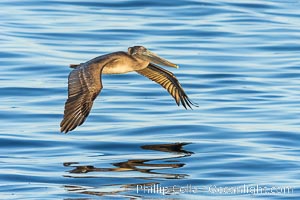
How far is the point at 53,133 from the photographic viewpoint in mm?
14570

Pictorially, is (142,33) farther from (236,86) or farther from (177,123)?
(177,123)

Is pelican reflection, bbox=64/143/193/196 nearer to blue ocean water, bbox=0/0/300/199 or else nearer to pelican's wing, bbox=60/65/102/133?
blue ocean water, bbox=0/0/300/199

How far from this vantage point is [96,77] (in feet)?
42.2

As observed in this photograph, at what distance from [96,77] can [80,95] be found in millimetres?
330

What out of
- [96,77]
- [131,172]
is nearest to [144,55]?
[96,77]

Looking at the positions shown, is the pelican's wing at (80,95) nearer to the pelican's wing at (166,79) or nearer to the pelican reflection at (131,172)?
the pelican reflection at (131,172)

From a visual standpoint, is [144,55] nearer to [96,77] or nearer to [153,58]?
[153,58]

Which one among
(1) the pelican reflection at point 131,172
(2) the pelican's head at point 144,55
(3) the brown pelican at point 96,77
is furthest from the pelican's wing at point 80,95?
(2) the pelican's head at point 144,55

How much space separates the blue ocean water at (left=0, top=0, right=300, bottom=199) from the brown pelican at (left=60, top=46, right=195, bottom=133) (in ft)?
1.79

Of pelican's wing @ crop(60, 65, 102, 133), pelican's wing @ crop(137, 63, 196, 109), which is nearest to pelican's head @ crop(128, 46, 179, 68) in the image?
pelican's wing @ crop(137, 63, 196, 109)

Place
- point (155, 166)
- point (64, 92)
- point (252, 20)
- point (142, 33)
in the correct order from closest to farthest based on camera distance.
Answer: point (155, 166)
point (64, 92)
point (142, 33)
point (252, 20)

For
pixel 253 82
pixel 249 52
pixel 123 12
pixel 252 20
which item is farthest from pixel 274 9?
pixel 253 82

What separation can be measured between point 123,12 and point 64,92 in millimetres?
8202

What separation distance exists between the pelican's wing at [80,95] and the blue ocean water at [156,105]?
A: 570 mm
